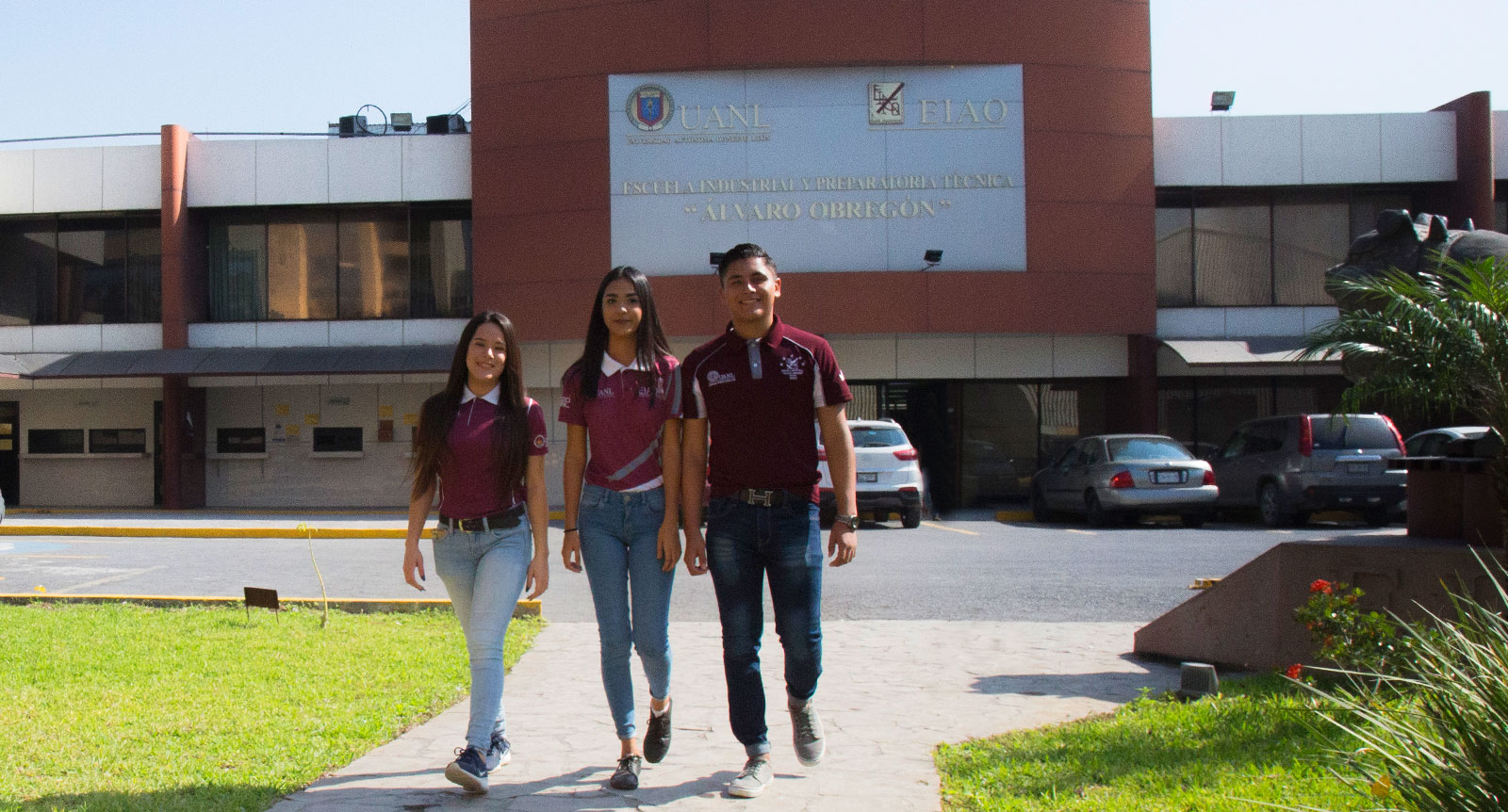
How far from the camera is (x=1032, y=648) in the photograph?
7.68m

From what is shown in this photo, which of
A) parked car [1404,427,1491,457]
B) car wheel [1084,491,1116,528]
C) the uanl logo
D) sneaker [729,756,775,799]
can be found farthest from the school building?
sneaker [729,756,775,799]

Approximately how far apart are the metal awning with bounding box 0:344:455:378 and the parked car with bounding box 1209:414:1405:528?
13.4 m

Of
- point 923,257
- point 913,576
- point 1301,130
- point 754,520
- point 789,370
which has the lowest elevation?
point 913,576

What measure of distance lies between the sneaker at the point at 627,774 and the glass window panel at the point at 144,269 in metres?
22.6

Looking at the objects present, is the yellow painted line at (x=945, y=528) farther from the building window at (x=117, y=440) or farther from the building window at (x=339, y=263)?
the building window at (x=117, y=440)

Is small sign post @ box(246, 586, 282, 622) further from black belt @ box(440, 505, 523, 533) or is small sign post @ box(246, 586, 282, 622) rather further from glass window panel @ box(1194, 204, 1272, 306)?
glass window panel @ box(1194, 204, 1272, 306)

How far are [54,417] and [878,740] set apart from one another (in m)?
24.0

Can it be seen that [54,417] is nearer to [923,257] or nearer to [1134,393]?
[923,257]

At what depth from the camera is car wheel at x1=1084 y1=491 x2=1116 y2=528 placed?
17.6m

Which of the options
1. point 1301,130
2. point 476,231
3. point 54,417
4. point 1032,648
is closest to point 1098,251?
point 1301,130

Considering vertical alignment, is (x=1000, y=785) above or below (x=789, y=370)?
below

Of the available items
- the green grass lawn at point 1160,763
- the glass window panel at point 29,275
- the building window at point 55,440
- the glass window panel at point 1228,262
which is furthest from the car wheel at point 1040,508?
the glass window panel at point 29,275

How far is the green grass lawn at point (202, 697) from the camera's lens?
442 centimetres

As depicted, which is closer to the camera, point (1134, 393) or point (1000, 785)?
point (1000, 785)
